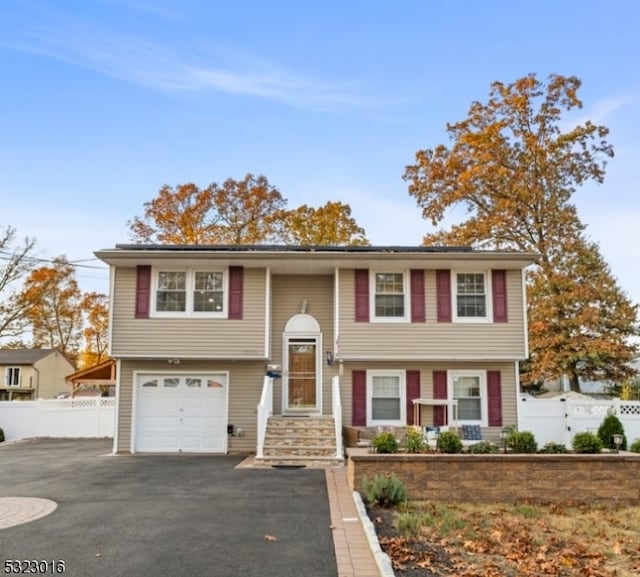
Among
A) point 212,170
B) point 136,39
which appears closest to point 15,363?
point 212,170

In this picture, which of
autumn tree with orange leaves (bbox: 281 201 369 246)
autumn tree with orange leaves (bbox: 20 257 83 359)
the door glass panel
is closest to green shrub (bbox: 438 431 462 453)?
the door glass panel

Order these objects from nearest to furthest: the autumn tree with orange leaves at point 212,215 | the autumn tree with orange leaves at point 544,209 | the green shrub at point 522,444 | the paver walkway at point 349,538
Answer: the paver walkway at point 349,538 < the green shrub at point 522,444 < the autumn tree with orange leaves at point 544,209 < the autumn tree with orange leaves at point 212,215

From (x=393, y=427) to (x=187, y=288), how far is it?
260 inches

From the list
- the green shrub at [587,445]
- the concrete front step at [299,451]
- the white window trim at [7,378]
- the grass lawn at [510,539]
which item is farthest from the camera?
the white window trim at [7,378]

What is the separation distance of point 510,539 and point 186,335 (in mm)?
9838

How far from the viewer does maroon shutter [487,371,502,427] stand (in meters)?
14.5

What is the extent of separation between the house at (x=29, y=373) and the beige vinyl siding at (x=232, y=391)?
29414mm

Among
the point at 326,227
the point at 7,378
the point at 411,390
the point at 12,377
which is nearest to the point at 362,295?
the point at 411,390

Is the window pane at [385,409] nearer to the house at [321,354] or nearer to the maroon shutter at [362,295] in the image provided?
the house at [321,354]

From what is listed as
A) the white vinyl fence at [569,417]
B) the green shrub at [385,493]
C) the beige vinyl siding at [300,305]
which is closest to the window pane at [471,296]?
the beige vinyl siding at [300,305]

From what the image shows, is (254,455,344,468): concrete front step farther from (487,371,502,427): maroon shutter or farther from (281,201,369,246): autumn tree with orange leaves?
(281,201,369,246): autumn tree with orange leaves

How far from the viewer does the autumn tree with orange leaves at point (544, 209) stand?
71.1 ft

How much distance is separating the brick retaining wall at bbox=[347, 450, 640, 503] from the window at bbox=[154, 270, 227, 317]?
7028 mm

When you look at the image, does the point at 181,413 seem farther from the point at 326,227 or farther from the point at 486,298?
the point at 326,227
